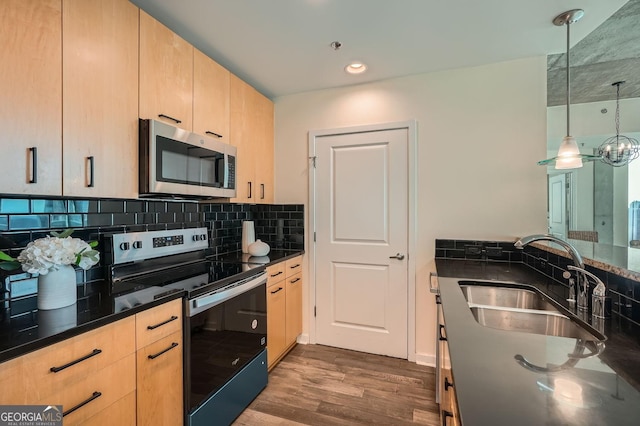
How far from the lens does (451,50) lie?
6.91 feet

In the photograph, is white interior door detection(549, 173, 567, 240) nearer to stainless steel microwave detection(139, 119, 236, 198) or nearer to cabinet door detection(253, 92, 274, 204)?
cabinet door detection(253, 92, 274, 204)

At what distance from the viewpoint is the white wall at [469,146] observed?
2.24m

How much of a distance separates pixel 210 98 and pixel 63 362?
5.47 feet

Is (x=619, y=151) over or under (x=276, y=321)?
over

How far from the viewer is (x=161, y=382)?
1.33 meters

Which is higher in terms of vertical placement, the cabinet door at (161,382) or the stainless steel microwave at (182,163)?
the stainless steel microwave at (182,163)

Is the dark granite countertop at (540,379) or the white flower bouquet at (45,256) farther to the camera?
the white flower bouquet at (45,256)

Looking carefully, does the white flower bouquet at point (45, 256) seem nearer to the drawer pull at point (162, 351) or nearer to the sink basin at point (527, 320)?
the drawer pull at point (162, 351)

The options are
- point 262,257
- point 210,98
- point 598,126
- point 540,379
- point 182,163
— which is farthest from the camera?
point 598,126

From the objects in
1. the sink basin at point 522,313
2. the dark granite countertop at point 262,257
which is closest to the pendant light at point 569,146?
the sink basin at point 522,313

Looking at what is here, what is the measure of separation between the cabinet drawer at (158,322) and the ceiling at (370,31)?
160cm

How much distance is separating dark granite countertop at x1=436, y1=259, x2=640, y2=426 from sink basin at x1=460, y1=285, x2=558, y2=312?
463 mm

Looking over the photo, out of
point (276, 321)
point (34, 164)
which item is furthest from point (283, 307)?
point (34, 164)

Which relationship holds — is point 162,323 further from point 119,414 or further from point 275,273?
point 275,273
